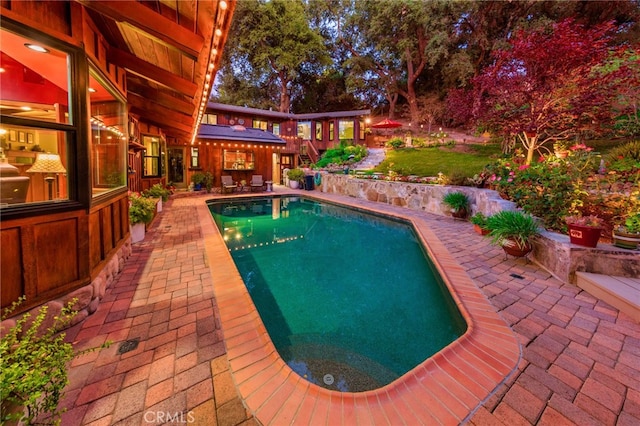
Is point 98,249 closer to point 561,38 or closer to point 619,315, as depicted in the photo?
point 619,315

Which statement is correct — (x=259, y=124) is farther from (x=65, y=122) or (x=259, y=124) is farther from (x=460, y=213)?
(x=65, y=122)

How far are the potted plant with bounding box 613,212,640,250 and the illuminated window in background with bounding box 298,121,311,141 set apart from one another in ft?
61.0

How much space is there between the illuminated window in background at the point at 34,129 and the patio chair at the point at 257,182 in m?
10.8

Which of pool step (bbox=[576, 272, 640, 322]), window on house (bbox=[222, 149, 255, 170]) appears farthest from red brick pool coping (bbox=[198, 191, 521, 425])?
window on house (bbox=[222, 149, 255, 170])

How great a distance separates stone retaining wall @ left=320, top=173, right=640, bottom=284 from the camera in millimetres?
3334

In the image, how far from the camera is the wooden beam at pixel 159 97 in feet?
17.4

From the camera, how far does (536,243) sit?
4.21 m

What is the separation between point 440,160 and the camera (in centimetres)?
1214

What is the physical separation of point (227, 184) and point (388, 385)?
12918mm

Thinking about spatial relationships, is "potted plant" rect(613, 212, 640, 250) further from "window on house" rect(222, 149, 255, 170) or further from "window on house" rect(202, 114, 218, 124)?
"window on house" rect(202, 114, 218, 124)

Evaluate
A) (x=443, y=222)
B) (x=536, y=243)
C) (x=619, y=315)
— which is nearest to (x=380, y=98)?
(x=443, y=222)

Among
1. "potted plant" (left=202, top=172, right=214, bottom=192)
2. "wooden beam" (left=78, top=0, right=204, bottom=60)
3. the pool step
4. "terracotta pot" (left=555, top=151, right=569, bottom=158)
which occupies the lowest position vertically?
the pool step

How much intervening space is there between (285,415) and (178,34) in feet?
11.1

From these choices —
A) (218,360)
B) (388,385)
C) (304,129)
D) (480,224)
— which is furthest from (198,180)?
(388,385)
